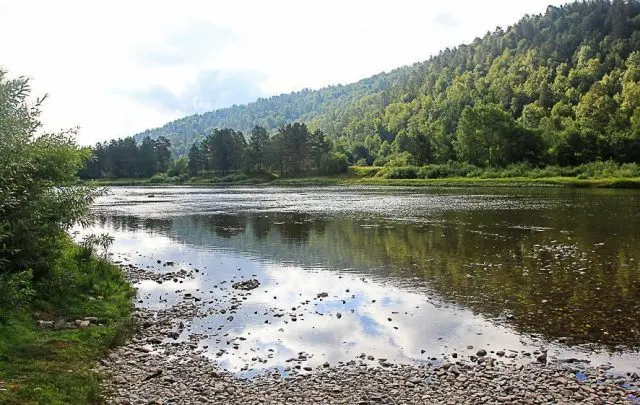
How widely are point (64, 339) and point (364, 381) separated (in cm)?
907

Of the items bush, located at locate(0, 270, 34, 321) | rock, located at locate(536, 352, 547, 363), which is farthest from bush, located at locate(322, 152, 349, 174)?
rock, located at locate(536, 352, 547, 363)

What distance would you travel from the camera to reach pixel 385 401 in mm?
12008

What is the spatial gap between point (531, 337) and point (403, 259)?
49.3 feet

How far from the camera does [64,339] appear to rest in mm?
14992

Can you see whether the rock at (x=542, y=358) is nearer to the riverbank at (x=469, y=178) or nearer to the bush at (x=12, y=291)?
the bush at (x=12, y=291)

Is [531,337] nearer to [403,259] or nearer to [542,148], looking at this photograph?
[403,259]

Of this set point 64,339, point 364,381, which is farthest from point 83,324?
point 364,381

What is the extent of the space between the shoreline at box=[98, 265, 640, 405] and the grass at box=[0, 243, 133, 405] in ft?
2.28

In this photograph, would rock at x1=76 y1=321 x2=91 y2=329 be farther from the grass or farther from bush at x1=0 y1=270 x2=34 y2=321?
bush at x1=0 y1=270 x2=34 y2=321

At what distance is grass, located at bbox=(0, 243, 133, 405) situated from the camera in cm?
1154

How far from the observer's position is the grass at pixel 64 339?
1154 cm

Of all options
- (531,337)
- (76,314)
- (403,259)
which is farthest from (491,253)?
(76,314)

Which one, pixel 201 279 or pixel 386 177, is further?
pixel 386 177

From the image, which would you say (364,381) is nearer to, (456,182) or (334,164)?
(456,182)
